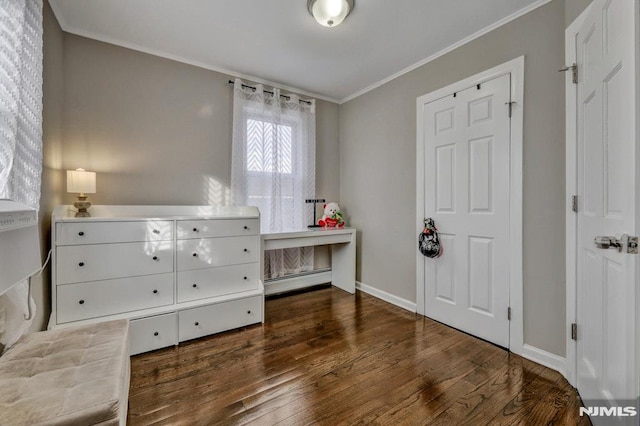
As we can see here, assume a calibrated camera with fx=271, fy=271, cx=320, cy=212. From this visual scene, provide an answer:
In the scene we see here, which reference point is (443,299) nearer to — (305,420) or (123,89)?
(305,420)

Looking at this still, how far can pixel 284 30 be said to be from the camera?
2.10 metres

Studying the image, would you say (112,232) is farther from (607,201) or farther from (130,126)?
(607,201)

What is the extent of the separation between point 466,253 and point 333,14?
6.65ft

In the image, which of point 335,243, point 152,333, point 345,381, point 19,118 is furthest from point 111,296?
point 335,243

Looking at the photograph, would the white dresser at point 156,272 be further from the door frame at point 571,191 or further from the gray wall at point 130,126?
the door frame at point 571,191

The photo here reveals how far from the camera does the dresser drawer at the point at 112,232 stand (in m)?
1.72

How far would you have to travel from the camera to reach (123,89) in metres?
2.31

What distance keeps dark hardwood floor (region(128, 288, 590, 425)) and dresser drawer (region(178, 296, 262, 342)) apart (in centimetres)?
7

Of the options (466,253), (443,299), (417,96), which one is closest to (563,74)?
(417,96)

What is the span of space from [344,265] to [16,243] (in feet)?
8.88

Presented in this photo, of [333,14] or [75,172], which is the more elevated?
[333,14]

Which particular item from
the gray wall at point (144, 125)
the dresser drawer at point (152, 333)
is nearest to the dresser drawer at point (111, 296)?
the dresser drawer at point (152, 333)

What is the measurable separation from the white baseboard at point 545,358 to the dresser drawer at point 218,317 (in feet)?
6.52

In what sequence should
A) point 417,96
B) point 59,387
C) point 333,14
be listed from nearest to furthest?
point 59,387 → point 333,14 → point 417,96
